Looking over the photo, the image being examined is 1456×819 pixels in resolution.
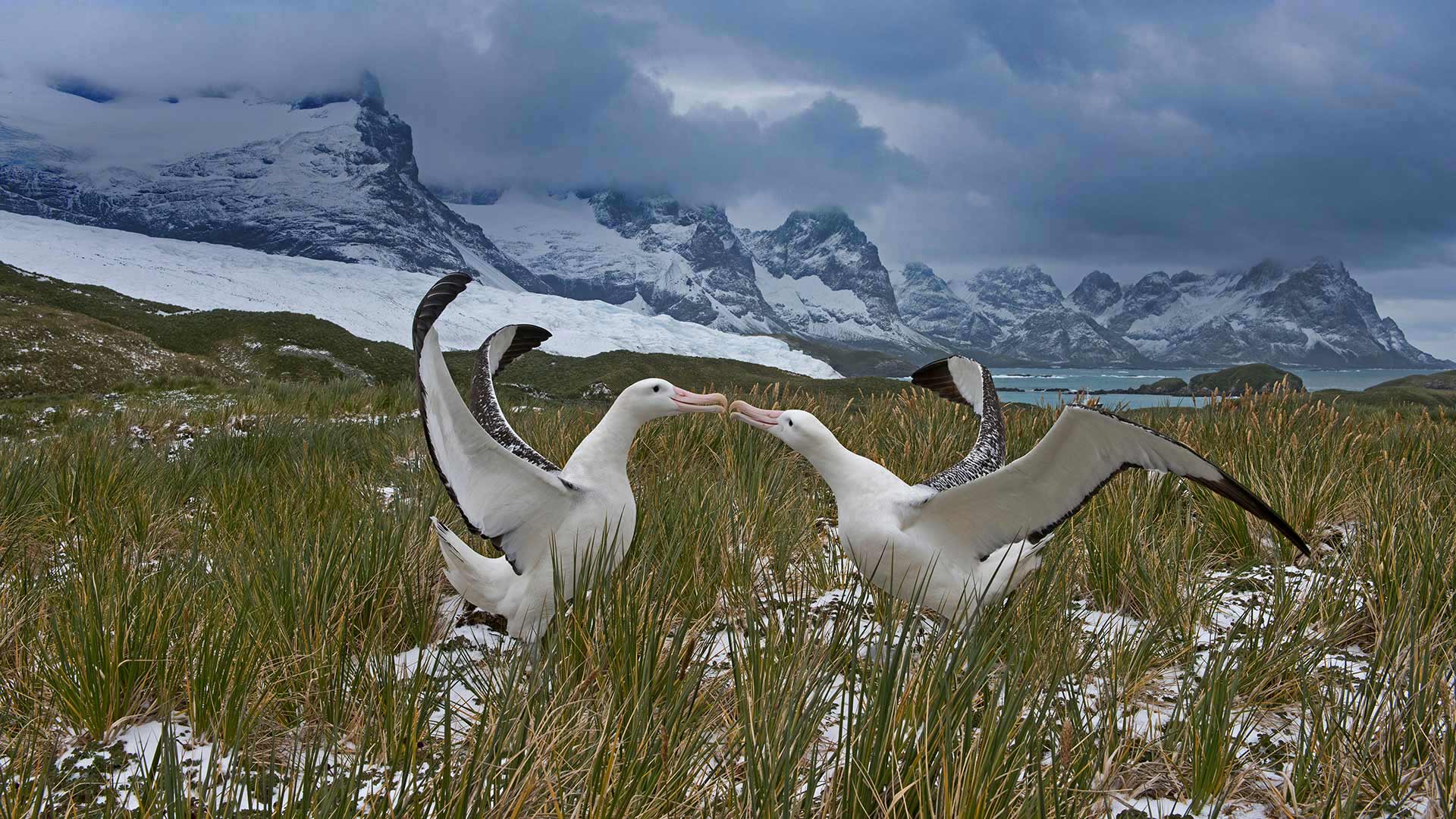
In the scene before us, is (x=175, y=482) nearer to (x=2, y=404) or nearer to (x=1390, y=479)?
(x=1390, y=479)

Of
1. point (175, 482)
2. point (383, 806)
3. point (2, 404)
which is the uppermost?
point (383, 806)

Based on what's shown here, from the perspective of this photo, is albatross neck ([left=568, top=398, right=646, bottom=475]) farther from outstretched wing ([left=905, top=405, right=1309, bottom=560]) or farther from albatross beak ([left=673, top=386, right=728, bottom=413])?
outstretched wing ([left=905, top=405, right=1309, bottom=560])

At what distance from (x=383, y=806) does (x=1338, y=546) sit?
500cm

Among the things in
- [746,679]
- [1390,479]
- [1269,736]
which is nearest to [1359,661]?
[1269,736]

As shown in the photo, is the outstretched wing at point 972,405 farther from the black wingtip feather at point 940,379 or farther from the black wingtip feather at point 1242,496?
the black wingtip feather at point 1242,496

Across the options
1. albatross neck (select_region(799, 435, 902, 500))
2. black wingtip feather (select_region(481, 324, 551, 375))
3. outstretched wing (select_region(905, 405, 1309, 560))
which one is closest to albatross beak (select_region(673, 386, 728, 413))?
albatross neck (select_region(799, 435, 902, 500))

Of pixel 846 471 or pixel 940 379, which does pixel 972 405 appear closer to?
pixel 940 379

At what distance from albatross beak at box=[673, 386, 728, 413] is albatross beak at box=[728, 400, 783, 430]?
5.9 inches

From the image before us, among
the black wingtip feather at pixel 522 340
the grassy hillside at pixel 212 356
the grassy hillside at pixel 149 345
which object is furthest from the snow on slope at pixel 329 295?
the black wingtip feather at pixel 522 340

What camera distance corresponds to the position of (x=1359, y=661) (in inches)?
124

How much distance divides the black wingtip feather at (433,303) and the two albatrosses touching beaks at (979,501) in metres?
1.50

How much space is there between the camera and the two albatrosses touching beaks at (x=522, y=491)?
2.72m

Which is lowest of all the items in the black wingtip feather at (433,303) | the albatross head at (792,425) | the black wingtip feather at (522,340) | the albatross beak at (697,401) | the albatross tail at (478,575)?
the albatross tail at (478,575)

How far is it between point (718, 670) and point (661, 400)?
121 centimetres
